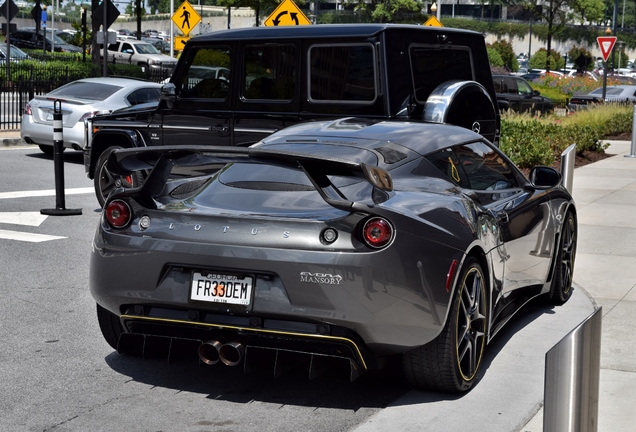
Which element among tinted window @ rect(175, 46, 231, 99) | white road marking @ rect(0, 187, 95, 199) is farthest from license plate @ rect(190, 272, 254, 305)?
white road marking @ rect(0, 187, 95, 199)

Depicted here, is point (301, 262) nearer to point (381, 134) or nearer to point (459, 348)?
point (459, 348)

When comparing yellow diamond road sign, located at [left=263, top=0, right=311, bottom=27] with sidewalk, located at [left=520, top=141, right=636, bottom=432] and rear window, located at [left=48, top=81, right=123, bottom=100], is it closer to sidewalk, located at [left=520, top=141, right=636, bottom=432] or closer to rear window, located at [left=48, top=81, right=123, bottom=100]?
rear window, located at [left=48, top=81, right=123, bottom=100]

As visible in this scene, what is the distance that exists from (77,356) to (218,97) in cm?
476

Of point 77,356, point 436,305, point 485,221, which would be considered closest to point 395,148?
point 485,221

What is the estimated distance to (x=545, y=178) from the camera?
23.8 feet

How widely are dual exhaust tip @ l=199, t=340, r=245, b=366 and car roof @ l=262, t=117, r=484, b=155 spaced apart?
1.63 metres

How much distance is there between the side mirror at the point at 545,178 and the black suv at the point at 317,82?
2311 mm

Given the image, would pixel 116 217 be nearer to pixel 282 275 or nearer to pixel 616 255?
pixel 282 275

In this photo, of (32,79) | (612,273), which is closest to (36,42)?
(32,79)

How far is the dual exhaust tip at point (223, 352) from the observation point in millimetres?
5320

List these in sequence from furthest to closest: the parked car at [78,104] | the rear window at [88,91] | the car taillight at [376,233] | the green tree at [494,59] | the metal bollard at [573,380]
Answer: the green tree at [494,59] < the rear window at [88,91] < the parked car at [78,104] < the car taillight at [376,233] < the metal bollard at [573,380]

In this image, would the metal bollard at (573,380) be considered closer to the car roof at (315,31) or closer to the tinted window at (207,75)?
the car roof at (315,31)

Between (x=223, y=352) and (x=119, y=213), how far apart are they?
0.98m

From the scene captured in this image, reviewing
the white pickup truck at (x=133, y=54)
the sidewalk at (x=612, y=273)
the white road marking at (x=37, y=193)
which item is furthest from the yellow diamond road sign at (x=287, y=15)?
the white pickup truck at (x=133, y=54)
